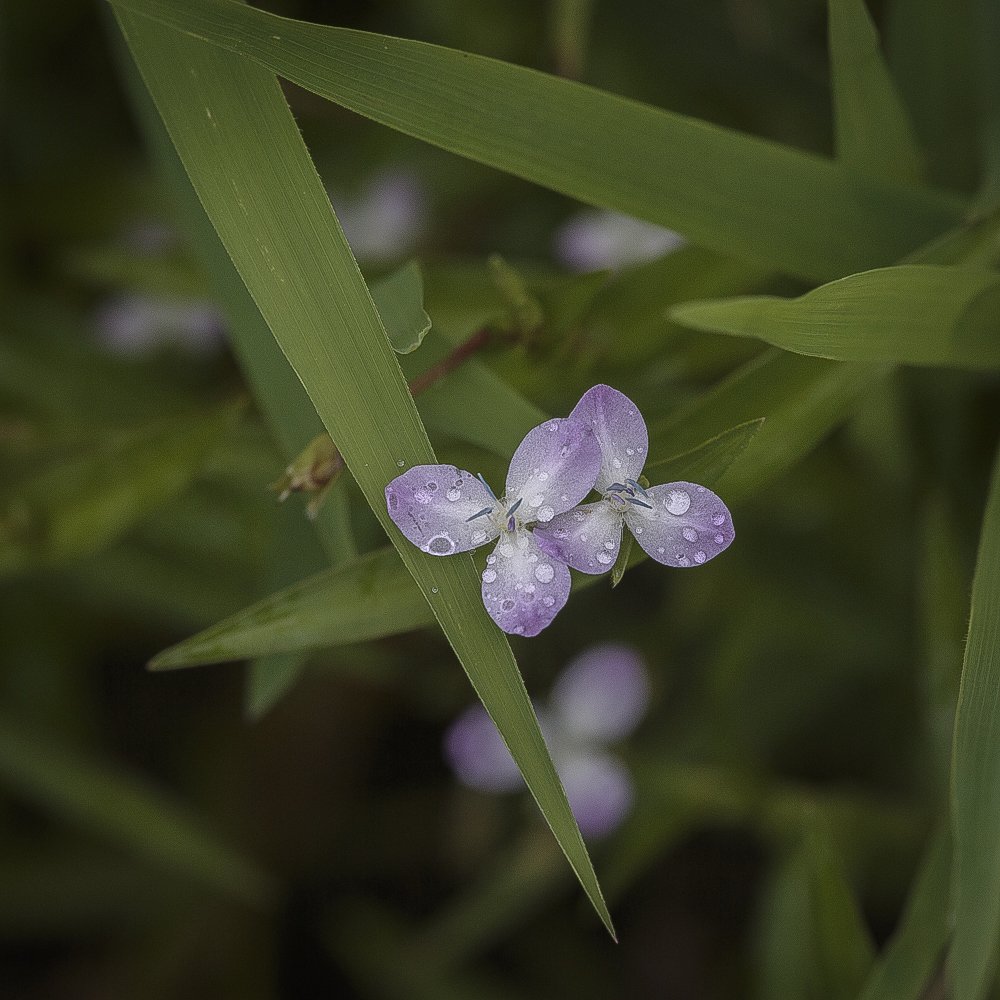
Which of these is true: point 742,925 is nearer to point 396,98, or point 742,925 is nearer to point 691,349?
point 691,349

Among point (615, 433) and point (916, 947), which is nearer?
point (615, 433)

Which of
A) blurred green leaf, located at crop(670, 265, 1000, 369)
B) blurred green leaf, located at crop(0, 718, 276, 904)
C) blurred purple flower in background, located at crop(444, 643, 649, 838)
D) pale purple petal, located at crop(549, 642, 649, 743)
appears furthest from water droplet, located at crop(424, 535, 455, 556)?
blurred green leaf, located at crop(0, 718, 276, 904)

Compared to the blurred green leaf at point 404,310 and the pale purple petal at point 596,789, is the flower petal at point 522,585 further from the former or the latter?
the pale purple petal at point 596,789

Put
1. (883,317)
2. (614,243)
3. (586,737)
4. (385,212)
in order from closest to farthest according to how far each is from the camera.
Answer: (883,317)
(614,243)
(586,737)
(385,212)

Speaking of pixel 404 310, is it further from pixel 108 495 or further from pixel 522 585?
pixel 108 495

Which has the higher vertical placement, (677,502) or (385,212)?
(677,502)

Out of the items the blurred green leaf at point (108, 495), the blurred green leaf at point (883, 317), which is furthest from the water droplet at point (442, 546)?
the blurred green leaf at point (108, 495)

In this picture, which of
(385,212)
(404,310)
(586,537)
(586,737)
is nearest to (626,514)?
(586,537)
